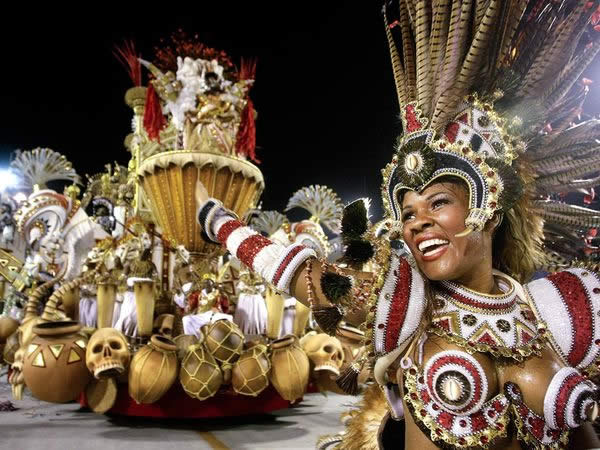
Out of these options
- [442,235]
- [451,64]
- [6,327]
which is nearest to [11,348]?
[6,327]

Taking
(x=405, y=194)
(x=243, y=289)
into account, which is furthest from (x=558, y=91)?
(x=243, y=289)

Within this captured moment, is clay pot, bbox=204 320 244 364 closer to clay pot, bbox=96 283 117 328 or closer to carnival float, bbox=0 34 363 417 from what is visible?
carnival float, bbox=0 34 363 417

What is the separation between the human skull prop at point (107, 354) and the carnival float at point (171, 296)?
0.03 ft

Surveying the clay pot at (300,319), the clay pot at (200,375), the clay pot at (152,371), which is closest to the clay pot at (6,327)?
the clay pot at (152,371)

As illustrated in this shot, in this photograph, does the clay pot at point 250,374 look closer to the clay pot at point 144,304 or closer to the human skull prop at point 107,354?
the human skull prop at point 107,354

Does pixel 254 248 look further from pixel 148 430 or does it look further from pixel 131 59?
pixel 131 59

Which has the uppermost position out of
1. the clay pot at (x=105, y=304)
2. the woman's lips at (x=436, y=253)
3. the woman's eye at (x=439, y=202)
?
the woman's eye at (x=439, y=202)

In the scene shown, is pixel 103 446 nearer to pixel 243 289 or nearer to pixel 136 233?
pixel 243 289

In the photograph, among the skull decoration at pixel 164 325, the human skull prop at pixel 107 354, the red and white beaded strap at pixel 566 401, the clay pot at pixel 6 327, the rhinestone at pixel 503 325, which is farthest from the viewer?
the clay pot at pixel 6 327

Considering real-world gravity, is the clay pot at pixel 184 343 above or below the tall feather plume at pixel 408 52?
below

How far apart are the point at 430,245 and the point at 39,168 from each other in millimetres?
5993

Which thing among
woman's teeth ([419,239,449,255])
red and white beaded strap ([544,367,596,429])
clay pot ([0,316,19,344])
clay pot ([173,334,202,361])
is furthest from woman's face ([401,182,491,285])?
clay pot ([0,316,19,344])

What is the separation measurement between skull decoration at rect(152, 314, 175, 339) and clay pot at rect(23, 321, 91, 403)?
1.05 meters

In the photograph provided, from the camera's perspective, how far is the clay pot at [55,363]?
340 cm
